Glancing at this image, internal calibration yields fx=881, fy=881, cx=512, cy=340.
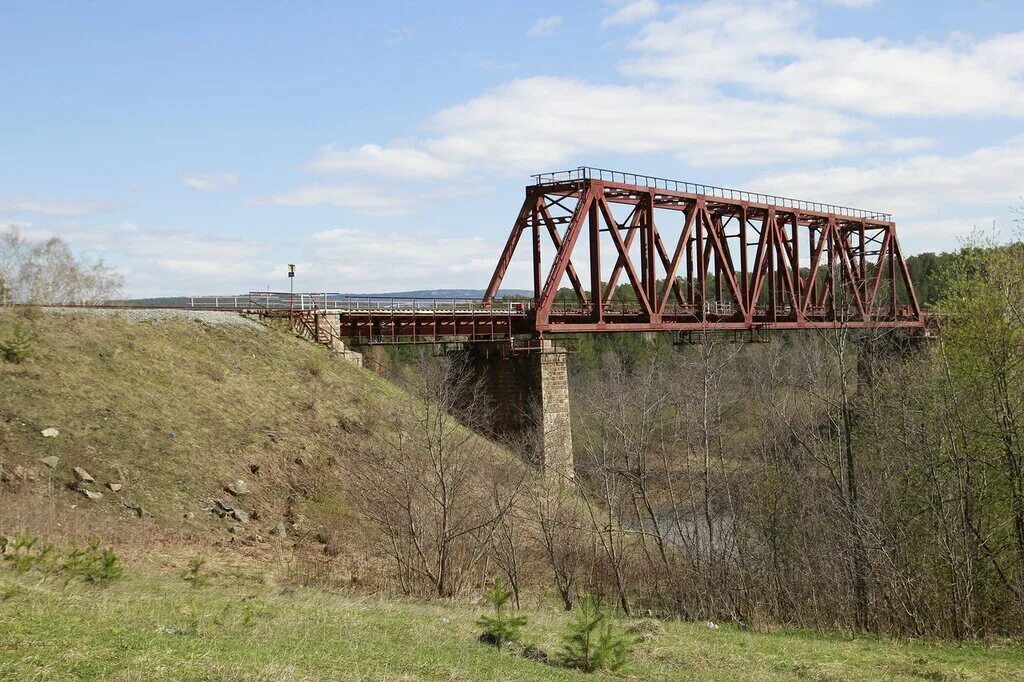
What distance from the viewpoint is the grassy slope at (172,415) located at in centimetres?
2416

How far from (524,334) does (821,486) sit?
52.9ft

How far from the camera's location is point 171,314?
35812 mm

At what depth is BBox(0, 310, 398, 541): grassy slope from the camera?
24.2m

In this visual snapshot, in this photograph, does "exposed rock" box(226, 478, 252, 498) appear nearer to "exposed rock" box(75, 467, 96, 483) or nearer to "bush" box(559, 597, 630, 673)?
"exposed rock" box(75, 467, 96, 483)

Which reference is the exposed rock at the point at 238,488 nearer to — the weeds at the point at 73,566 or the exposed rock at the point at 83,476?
the exposed rock at the point at 83,476

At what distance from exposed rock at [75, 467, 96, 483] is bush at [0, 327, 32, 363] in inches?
231

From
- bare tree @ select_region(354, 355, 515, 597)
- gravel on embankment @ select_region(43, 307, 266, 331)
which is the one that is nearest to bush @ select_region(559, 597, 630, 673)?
bare tree @ select_region(354, 355, 515, 597)

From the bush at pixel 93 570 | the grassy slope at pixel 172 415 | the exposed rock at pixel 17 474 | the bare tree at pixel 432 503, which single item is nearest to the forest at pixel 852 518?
the bare tree at pixel 432 503

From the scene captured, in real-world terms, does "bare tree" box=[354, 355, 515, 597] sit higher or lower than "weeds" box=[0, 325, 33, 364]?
lower

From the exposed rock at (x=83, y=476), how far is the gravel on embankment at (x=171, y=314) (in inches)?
422

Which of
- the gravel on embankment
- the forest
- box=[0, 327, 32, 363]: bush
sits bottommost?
the forest

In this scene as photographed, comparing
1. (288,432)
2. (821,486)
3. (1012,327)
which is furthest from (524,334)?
(1012,327)

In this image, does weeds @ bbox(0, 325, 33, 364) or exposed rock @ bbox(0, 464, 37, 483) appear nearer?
exposed rock @ bbox(0, 464, 37, 483)

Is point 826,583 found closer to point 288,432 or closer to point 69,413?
point 288,432
